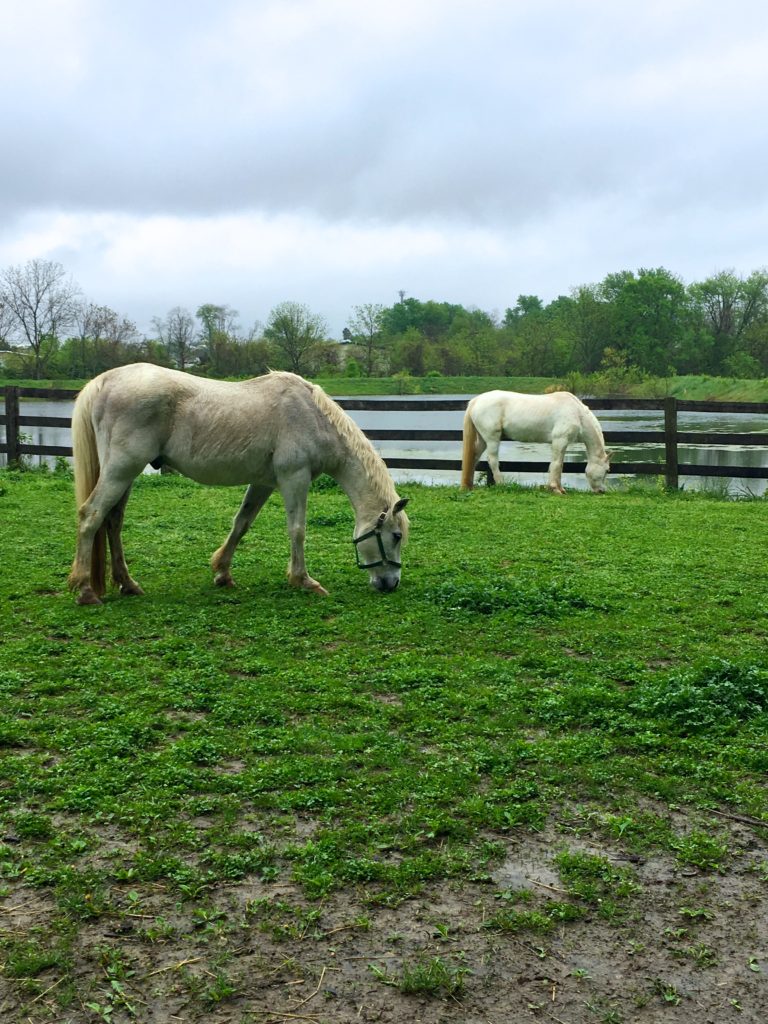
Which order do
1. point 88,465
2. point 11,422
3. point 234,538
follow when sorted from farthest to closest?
point 11,422, point 234,538, point 88,465

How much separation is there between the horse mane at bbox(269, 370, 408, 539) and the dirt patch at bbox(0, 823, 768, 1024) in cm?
412

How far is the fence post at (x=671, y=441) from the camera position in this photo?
12625 millimetres

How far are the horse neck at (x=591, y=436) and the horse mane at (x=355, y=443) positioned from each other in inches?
288

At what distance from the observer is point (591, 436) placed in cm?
1301

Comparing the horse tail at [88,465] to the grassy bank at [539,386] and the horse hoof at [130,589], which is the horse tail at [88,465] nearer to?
the horse hoof at [130,589]

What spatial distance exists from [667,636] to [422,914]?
315 cm

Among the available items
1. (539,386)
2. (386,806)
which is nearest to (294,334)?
(539,386)

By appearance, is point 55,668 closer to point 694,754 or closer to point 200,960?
point 200,960

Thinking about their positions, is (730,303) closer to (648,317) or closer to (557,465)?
(648,317)

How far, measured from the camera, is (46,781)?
9.95 ft

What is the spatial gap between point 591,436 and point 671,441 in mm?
1254

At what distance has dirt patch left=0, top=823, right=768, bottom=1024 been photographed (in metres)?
1.95

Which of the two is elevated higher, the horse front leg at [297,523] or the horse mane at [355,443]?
the horse mane at [355,443]

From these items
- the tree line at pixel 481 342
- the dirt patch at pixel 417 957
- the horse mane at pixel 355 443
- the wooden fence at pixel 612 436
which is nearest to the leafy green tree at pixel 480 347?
the tree line at pixel 481 342
